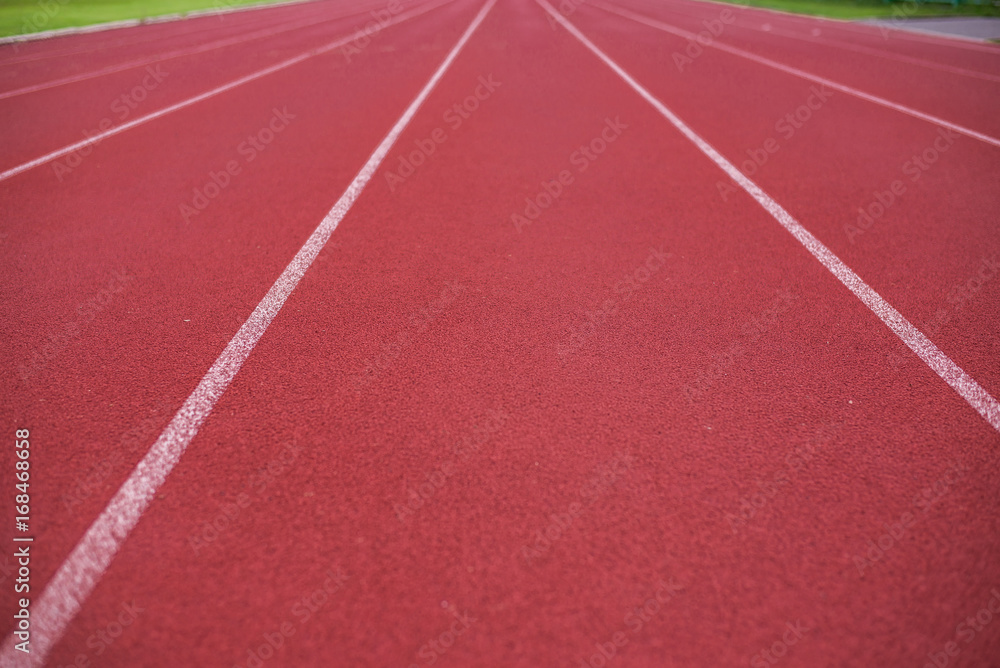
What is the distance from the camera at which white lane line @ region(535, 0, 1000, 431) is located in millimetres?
2729

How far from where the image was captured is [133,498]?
2.24m

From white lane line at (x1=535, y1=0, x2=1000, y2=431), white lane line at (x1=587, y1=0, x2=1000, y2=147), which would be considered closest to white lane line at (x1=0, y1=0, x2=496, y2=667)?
white lane line at (x1=535, y1=0, x2=1000, y2=431)

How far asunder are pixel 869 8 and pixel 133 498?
30.2 m

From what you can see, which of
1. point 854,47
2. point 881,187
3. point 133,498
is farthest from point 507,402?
point 854,47

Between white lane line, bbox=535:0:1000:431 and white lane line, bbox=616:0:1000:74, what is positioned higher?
white lane line, bbox=616:0:1000:74

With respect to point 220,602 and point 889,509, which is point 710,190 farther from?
point 220,602

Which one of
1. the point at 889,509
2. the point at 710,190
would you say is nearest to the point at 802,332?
the point at 889,509

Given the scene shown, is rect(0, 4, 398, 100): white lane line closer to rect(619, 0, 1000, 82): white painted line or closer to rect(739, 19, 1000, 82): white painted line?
rect(619, 0, 1000, 82): white painted line

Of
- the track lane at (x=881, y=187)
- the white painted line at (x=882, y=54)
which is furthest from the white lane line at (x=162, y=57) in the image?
the white painted line at (x=882, y=54)

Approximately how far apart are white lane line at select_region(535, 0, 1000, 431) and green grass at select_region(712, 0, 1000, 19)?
64.8 feet

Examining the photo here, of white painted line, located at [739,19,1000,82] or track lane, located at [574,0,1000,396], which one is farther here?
white painted line, located at [739,19,1000,82]

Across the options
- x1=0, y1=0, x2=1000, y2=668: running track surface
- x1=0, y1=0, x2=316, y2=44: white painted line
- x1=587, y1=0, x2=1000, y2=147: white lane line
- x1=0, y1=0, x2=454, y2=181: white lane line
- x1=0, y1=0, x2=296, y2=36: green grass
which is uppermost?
x1=587, y1=0, x2=1000, y2=147: white lane line

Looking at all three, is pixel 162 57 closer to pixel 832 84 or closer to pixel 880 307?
pixel 832 84

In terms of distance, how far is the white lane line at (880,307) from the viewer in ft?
8.95
